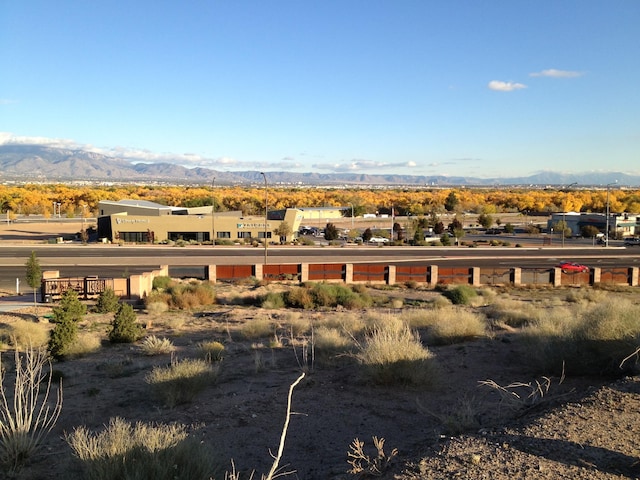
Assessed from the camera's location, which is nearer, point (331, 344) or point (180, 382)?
point (180, 382)

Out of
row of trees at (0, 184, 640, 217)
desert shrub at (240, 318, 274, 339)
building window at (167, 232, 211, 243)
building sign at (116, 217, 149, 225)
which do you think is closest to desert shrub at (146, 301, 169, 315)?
desert shrub at (240, 318, 274, 339)

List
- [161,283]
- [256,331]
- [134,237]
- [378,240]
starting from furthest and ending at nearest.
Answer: [378,240], [134,237], [161,283], [256,331]

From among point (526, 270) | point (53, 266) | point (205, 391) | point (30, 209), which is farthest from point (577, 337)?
point (30, 209)

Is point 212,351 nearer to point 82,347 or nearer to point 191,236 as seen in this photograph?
point 82,347

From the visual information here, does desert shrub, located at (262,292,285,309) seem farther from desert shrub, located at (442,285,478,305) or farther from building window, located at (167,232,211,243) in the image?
building window, located at (167,232,211,243)

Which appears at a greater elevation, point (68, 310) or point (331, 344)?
point (331, 344)

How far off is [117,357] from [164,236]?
60.6 metres

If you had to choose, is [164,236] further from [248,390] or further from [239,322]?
Result: [248,390]

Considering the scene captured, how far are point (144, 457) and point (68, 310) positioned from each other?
43.5 ft

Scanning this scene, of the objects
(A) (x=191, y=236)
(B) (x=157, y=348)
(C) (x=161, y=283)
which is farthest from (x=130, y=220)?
(B) (x=157, y=348)

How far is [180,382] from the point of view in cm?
1062

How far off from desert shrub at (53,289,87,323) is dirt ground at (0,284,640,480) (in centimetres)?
222

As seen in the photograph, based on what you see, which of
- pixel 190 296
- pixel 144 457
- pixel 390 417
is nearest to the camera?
pixel 144 457

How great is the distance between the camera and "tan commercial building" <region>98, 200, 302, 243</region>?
72875 mm
